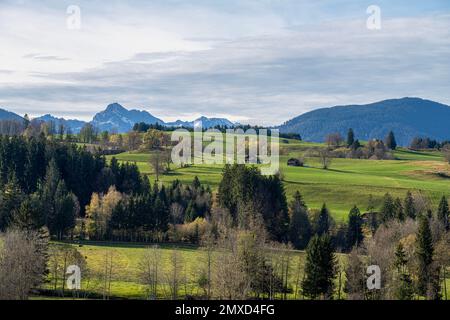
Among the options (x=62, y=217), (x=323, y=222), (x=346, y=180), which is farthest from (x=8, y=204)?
(x=346, y=180)

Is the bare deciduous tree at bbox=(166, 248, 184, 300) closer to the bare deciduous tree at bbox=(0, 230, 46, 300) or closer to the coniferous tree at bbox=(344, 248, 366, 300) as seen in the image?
the bare deciduous tree at bbox=(0, 230, 46, 300)

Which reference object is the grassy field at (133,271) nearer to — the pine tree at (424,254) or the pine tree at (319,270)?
the pine tree at (319,270)

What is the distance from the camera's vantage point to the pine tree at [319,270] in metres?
70.9

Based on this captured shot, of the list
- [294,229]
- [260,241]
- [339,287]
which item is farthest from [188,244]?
[339,287]

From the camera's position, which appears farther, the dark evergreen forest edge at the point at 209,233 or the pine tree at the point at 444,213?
the pine tree at the point at 444,213

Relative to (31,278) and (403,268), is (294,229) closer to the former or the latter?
(403,268)

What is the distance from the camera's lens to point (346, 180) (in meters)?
160

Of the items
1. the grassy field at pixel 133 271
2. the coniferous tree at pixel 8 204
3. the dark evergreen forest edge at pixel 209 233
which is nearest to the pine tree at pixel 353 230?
the dark evergreen forest edge at pixel 209 233

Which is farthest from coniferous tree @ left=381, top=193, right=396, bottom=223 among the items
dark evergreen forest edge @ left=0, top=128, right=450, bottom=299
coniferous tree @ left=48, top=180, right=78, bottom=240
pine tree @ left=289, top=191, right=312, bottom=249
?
coniferous tree @ left=48, top=180, right=78, bottom=240

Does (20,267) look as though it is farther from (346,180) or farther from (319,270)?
(346,180)

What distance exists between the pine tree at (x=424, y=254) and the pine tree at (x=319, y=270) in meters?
10.3
